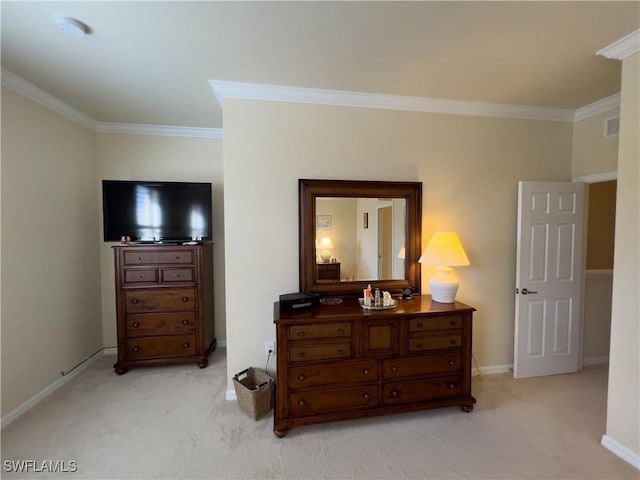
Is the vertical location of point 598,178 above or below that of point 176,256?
above

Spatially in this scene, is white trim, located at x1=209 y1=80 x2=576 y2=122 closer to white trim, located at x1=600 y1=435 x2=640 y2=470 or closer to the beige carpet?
the beige carpet

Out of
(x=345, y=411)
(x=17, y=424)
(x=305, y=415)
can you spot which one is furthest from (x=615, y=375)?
(x=17, y=424)

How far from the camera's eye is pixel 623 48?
186 cm

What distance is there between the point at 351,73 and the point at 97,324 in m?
3.75

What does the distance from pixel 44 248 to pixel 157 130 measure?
65.5 inches

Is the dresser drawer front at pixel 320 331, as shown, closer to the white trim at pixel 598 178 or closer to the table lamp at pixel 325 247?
the table lamp at pixel 325 247

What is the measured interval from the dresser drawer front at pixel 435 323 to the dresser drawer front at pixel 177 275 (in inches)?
86.4

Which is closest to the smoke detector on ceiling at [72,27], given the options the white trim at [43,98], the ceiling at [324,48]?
the ceiling at [324,48]

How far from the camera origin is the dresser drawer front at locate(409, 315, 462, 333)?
2227 millimetres

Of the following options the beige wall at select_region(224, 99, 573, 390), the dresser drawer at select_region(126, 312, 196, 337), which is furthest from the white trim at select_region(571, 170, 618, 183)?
the dresser drawer at select_region(126, 312, 196, 337)

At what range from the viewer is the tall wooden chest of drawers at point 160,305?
2.90 meters

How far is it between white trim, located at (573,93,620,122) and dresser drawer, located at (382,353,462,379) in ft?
8.71

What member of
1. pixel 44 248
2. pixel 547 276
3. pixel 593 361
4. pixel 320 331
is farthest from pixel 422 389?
pixel 44 248

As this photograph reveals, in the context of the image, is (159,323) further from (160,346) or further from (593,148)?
(593,148)
